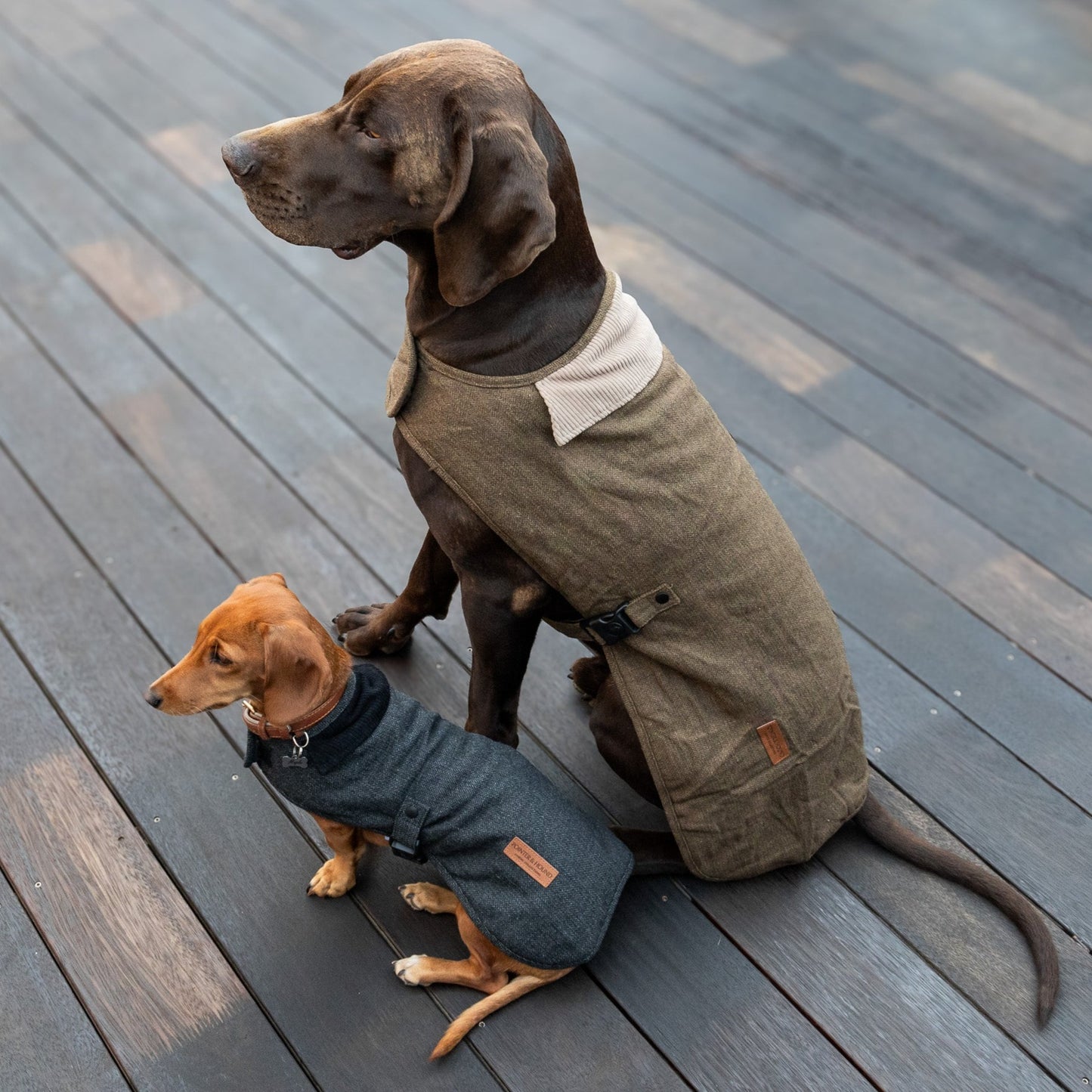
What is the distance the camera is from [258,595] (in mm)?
1741

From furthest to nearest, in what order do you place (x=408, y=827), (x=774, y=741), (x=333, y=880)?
(x=333, y=880)
(x=774, y=741)
(x=408, y=827)

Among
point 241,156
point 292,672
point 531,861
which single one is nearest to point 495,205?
point 241,156

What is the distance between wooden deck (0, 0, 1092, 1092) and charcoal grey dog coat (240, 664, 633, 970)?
20 centimetres

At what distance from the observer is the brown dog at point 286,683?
167 centimetres

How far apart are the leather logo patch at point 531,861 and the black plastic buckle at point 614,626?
344mm

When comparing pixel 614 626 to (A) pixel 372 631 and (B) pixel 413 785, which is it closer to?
(B) pixel 413 785

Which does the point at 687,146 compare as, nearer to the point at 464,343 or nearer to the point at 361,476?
the point at 361,476

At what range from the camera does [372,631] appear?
2301 millimetres

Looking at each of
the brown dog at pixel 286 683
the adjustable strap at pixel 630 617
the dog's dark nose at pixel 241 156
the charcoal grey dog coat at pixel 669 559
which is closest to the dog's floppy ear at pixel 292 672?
the brown dog at pixel 286 683

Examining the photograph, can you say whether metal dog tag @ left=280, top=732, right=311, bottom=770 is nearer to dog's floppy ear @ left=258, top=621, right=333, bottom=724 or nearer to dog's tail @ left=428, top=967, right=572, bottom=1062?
dog's floppy ear @ left=258, top=621, right=333, bottom=724

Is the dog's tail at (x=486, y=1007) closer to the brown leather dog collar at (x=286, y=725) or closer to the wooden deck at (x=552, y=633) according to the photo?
the wooden deck at (x=552, y=633)

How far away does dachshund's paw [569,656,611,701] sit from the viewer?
214 centimetres

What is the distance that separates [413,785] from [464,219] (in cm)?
85

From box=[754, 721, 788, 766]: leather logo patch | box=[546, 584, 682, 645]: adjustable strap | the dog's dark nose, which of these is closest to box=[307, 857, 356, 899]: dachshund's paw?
box=[546, 584, 682, 645]: adjustable strap
